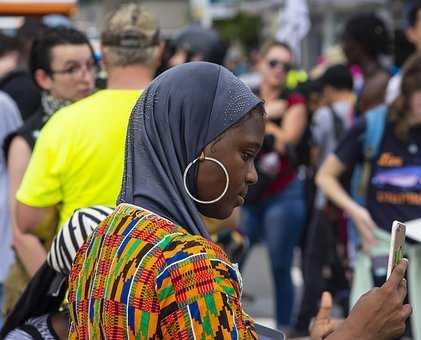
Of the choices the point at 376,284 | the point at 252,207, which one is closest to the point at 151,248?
the point at 376,284

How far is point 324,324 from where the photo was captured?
285 cm

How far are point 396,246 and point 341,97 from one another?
5396mm

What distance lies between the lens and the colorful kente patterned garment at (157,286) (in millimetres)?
2188

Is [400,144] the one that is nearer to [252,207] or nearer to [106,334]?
[252,207]

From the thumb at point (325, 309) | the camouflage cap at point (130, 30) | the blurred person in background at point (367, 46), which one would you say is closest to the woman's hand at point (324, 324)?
the thumb at point (325, 309)

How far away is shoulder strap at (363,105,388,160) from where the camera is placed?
5250 millimetres

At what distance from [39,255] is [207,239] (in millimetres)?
1815

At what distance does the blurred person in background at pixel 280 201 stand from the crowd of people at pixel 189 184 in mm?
13

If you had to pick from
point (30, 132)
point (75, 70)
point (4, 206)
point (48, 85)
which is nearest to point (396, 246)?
point (30, 132)

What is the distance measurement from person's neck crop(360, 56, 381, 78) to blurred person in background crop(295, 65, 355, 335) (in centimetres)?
38

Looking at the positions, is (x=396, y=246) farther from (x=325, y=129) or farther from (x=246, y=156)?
(x=325, y=129)

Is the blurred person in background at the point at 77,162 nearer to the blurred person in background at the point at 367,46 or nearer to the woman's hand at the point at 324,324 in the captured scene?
the woman's hand at the point at 324,324

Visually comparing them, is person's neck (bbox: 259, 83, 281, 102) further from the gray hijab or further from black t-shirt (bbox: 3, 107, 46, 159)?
the gray hijab

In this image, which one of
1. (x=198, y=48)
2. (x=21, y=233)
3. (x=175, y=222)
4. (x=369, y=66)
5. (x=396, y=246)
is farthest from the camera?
(x=369, y=66)
